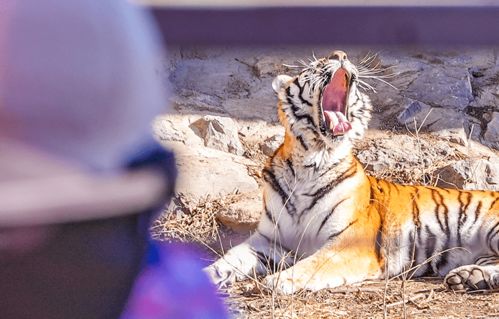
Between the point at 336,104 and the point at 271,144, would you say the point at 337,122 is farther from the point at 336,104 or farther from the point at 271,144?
the point at 271,144

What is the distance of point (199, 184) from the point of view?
4582mm

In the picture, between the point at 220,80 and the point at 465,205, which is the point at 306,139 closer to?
the point at 465,205

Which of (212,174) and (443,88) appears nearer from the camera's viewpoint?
(212,174)

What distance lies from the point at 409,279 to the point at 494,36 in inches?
50.8

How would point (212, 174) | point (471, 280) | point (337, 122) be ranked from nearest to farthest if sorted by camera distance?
point (471, 280), point (337, 122), point (212, 174)

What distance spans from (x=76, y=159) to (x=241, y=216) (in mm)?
4040

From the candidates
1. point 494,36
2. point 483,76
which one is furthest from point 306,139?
point 483,76

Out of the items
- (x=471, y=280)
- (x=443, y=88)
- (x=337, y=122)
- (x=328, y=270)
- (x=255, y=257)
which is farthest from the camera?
(x=443, y=88)

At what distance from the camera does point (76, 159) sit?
0.42 m

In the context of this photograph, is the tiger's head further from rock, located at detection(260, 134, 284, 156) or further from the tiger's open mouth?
rock, located at detection(260, 134, 284, 156)

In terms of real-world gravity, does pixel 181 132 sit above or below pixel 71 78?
below

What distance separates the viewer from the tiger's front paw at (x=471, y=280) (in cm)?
365

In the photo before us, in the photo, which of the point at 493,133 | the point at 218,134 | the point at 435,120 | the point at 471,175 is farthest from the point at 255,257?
the point at 493,133

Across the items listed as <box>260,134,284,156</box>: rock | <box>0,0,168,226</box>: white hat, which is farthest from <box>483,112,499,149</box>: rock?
<box>0,0,168,226</box>: white hat
